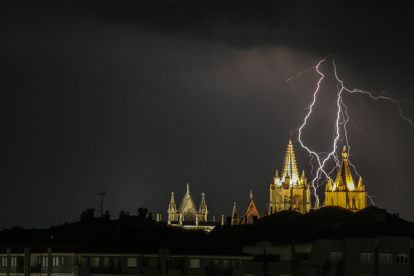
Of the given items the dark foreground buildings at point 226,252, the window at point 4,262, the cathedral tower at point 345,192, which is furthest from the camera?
the cathedral tower at point 345,192

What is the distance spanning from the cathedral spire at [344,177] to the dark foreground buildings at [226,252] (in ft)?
290

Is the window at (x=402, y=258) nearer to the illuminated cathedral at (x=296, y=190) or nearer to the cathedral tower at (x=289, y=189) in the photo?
the illuminated cathedral at (x=296, y=190)

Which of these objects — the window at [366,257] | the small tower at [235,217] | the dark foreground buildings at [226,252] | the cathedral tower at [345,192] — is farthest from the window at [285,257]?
the small tower at [235,217]

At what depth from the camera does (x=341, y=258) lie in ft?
221

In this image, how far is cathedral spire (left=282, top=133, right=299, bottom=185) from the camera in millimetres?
187750

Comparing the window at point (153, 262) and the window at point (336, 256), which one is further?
the window at point (336, 256)

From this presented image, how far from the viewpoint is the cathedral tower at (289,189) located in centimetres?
18412

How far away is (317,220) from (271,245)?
39.7 ft

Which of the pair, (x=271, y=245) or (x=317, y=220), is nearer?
(x=271, y=245)

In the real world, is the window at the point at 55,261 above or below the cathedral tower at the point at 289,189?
below

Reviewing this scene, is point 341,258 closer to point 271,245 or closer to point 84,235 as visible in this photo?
point 271,245

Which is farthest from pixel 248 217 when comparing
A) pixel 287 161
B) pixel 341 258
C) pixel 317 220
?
pixel 341 258

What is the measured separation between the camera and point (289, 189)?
186m

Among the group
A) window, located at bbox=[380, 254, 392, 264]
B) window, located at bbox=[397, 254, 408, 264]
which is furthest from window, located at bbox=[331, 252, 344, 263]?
window, located at bbox=[397, 254, 408, 264]
